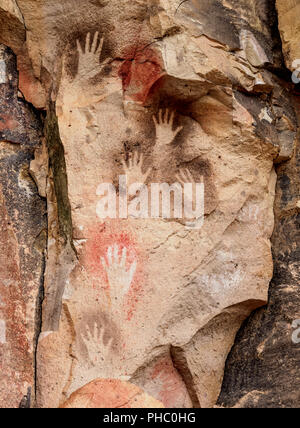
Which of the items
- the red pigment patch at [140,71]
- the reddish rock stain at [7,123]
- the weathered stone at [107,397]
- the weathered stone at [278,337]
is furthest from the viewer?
the reddish rock stain at [7,123]

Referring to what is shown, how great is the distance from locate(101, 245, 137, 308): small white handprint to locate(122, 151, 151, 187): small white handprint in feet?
1.00

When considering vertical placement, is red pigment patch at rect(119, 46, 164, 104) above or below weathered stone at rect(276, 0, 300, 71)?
below

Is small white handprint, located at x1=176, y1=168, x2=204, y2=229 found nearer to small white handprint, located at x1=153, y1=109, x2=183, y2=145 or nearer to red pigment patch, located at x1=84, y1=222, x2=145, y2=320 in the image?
small white handprint, located at x1=153, y1=109, x2=183, y2=145

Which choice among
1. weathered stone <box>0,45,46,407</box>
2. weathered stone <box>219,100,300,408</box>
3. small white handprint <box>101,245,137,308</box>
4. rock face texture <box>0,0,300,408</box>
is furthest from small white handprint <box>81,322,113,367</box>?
weathered stone <box>219,100,300,408</box>

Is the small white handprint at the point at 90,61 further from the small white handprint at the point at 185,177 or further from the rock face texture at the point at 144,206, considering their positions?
the small white handprint at the point at 185,177

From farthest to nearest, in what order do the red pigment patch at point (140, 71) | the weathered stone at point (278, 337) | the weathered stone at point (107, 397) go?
the red pigment patch at point (140, 71)
the weathered stone at point (278, 337)
the weathered stone at point (107, 397)

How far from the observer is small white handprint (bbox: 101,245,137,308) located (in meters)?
2.42

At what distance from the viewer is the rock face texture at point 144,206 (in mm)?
2420

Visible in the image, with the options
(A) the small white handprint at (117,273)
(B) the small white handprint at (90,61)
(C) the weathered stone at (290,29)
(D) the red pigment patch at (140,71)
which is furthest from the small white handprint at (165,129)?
(C) the weathered stone at (290,29)

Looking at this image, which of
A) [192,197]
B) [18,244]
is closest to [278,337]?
[192,197]

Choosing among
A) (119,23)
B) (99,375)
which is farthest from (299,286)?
(119,23)

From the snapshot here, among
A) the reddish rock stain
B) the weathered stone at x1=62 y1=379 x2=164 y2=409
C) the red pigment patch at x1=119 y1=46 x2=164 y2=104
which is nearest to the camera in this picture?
the weathered stone at x1=62 y1=379 x2=164 y2=409

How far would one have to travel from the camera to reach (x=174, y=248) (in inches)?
99.0

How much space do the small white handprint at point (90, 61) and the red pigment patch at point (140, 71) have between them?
0.11 meters
